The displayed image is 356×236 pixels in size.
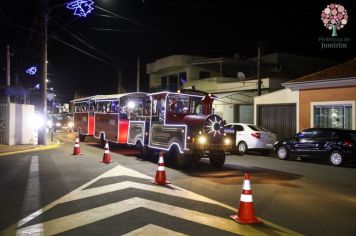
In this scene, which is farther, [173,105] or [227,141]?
[173,105]

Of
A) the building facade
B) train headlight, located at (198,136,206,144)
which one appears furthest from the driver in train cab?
the building facade

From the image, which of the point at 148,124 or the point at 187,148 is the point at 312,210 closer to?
the point at 187,148

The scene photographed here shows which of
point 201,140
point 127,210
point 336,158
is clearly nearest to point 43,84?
point 201,140

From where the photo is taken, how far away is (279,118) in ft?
90.9

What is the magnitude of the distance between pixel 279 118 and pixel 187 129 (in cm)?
1397

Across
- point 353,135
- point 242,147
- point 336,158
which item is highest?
point 353,135

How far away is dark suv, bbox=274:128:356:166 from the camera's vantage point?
1781 centimetres

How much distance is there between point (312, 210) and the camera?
905cm

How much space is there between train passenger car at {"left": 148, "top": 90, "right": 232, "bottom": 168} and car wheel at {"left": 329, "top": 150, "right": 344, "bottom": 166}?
17.1ft

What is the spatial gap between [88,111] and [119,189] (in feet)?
55.5

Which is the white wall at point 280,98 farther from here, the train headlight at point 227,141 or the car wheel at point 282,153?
the train headlight at point 227,141

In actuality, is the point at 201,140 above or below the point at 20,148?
above

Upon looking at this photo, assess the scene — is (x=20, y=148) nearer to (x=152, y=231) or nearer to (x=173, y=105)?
(x=173, y=105)

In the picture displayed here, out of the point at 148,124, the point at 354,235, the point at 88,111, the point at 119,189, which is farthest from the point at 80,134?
the point at 354,235
